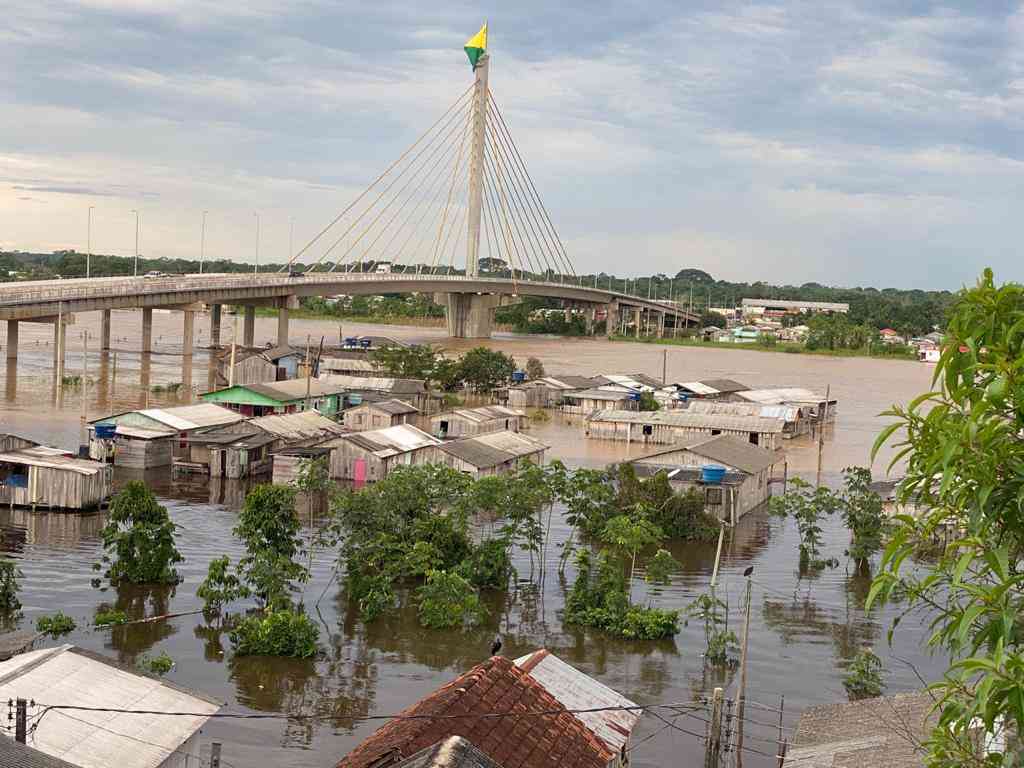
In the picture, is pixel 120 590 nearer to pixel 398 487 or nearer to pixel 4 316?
pixel 398 487

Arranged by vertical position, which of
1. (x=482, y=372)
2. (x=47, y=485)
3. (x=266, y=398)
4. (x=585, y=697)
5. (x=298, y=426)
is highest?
(x=482, y=372)

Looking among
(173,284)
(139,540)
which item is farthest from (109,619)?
(173,284)

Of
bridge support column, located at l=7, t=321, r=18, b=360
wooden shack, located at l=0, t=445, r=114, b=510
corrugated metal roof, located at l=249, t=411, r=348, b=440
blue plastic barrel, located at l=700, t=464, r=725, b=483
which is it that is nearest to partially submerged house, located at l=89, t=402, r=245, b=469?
corrugated metal roof, located at l=249, t=411, r=348, b=440

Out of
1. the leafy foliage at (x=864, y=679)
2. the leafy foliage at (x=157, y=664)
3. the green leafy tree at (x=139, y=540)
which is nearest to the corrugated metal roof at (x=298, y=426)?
the green leafy tree at (x=139, y=540)

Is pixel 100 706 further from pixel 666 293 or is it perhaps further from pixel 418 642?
pixel 666 293

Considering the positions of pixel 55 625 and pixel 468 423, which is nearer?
pixel 55 625

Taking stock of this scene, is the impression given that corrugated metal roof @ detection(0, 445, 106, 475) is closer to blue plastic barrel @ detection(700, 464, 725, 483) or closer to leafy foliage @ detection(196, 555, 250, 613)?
leafy foliage @ detection(196, 555, 250, 613)

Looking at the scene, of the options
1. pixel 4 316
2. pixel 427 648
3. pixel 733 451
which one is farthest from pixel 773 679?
pixel 4 316
